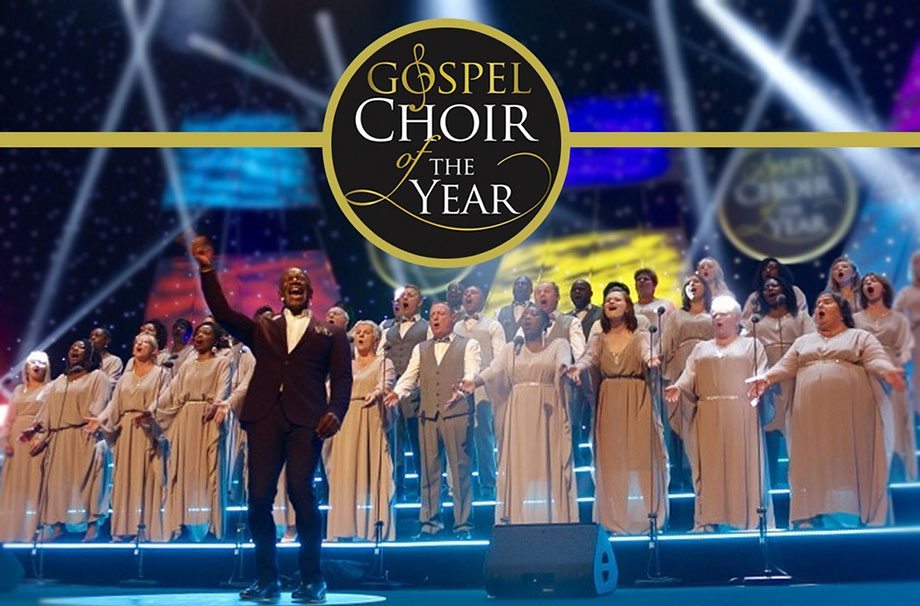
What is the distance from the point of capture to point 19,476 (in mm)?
8336

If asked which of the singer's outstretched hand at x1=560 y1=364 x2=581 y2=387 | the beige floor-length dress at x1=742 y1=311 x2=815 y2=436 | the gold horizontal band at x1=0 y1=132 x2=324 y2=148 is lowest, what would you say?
the singer's outstretched hand at x1=560 y1=364 x2=581 y2=387

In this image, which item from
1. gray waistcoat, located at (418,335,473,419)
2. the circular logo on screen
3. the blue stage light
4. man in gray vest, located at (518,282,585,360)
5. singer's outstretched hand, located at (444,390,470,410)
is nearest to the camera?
singer's outstretched hand, located at (444,390,470,410)

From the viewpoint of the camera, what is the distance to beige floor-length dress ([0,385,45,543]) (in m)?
8.27

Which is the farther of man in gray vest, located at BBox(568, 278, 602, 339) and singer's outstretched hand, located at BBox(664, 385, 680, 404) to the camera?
man in gray vest, located at BBox(568, 278, 602, 339)

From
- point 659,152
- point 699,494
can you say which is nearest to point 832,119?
point 659,152

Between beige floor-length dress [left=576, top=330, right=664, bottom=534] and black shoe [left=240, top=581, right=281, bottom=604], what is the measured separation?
225 centimetres

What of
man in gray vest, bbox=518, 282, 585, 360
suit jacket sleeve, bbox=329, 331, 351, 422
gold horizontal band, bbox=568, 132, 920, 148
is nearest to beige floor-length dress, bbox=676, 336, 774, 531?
man in gray vest, bbox=518, 282, 585, 360

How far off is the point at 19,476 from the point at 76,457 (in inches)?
20.6

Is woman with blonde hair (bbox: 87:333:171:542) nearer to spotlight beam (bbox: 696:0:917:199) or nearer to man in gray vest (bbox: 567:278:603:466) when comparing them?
man in gray vest (bbox: 567:278:603:466)

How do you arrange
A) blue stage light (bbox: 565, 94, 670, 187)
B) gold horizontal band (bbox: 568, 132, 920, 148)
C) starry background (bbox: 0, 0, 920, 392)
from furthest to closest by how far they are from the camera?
1. blue stage light (bbox: 565, 94, 670, 187)
2. starry background (bbox: 0, 0, 920, 392)
3. gold horizontal band (bbox: 568, 132, 920, 148)

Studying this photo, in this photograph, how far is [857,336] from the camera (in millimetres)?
6496

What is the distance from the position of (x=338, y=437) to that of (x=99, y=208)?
363 centimetres

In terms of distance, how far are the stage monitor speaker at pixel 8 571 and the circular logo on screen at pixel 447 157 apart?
8.29ft

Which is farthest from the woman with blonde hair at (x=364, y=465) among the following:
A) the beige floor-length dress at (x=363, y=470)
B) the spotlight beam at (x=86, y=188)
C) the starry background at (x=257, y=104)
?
the spotlight beam at (x=86, y=188)
